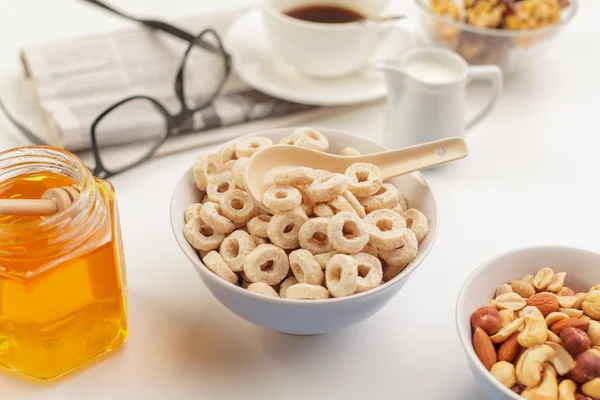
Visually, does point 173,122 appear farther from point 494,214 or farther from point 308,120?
point 494,214

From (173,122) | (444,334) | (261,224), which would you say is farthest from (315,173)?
(173,122)

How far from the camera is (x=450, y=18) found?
1.09 meters

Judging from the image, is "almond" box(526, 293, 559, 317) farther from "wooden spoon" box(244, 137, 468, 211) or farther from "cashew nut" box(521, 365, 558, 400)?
"wooden spoon" box(244, 137, 468, 211)

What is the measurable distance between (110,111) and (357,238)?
1.54ft

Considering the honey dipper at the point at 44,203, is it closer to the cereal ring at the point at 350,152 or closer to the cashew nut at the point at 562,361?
the cereal ring at the point at 350,152

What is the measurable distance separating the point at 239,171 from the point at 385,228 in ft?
0.55

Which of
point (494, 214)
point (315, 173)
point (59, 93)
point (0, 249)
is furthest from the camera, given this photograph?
point (59, 93)

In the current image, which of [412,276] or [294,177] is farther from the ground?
[294,177]

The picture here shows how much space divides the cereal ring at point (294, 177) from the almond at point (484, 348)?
0.22 meters

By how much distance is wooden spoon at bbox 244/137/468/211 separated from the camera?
708 mm

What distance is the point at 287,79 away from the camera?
1.09 meters

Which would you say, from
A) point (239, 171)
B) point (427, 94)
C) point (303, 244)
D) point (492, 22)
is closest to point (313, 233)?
point (303, 244)

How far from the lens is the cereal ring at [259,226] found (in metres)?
0.67

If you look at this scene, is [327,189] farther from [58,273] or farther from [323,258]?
[58,273]
